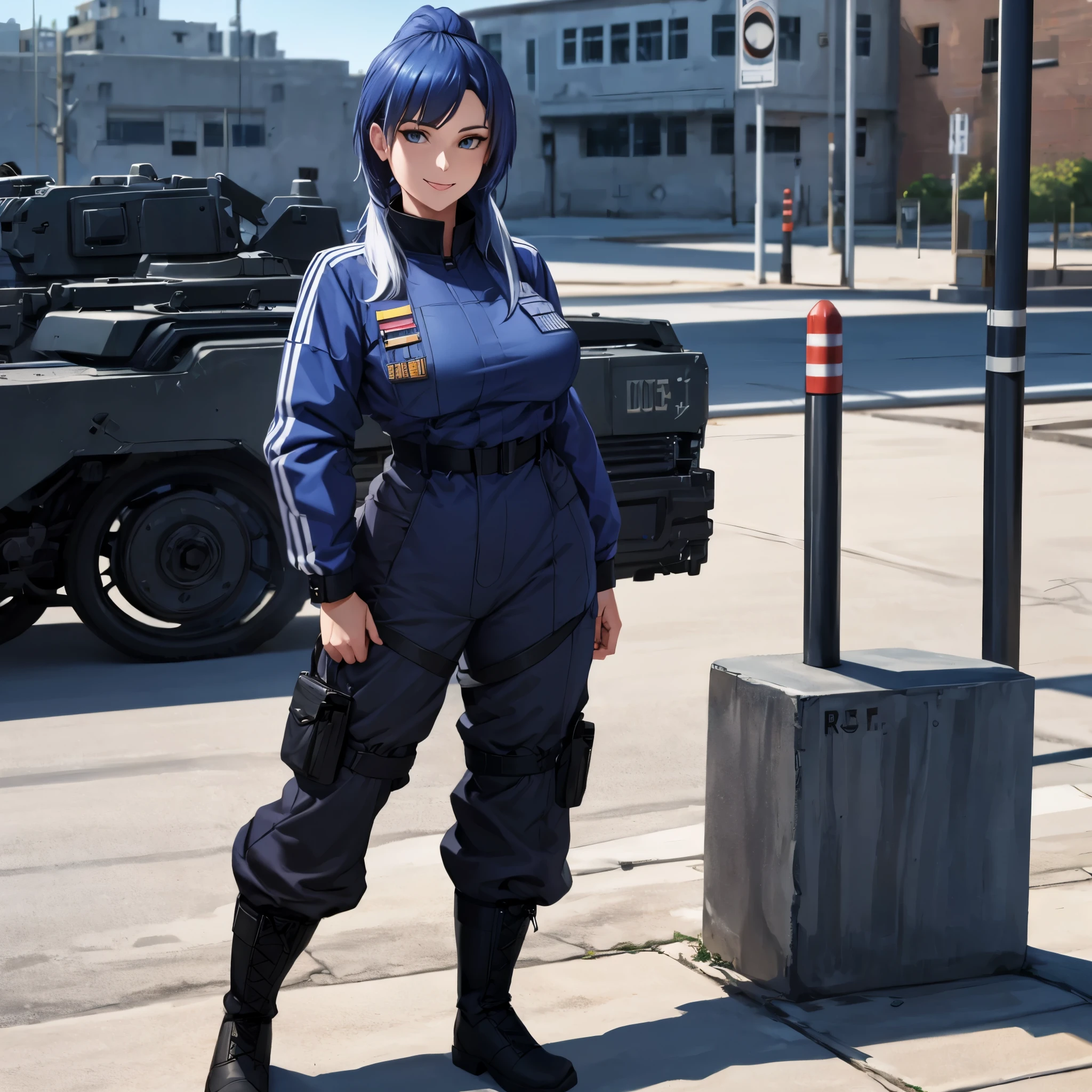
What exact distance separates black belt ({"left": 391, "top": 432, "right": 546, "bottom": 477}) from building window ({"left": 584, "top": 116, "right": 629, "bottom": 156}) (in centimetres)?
5887

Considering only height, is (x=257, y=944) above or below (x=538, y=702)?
below

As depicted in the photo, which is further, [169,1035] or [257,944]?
[169,1035]

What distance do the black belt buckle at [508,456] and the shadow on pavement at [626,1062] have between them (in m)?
1.10

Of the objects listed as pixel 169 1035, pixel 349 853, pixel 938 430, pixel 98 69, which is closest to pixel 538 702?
pixel 349 853

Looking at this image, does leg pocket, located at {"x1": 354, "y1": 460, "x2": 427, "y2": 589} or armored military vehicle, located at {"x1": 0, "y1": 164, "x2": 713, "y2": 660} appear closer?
leg pocket, located at {"x1": 354, "y1": 460, "x2": 427, "y2": 589}

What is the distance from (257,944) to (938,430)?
10.7 metres

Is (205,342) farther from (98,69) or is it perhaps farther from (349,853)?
(98,69)

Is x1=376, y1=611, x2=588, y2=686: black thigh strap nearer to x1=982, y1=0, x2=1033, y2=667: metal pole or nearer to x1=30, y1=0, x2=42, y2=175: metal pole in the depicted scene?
x1=982, y1=0, x2=1033, y2=667: metal pole

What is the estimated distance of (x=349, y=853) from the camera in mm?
3025

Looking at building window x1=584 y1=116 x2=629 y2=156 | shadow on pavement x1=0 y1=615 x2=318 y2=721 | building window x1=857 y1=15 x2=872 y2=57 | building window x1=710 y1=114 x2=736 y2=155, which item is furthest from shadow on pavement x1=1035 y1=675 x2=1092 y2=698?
building window x1=584 y1=116 x2=629 y2=156

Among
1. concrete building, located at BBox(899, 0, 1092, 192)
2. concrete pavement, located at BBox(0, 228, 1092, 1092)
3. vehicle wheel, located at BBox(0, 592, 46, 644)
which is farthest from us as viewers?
concrete building, located at BBox(899, 0, 1092, 192)

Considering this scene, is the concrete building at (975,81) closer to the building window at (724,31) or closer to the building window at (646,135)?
the building window at (724,31)

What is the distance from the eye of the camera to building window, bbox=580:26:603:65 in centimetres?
6075

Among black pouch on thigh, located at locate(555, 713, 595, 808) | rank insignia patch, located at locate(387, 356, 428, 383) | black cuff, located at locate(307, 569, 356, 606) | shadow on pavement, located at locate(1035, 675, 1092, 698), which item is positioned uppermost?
rank insignia patch, located at locate(387, 356, 428, 383)
